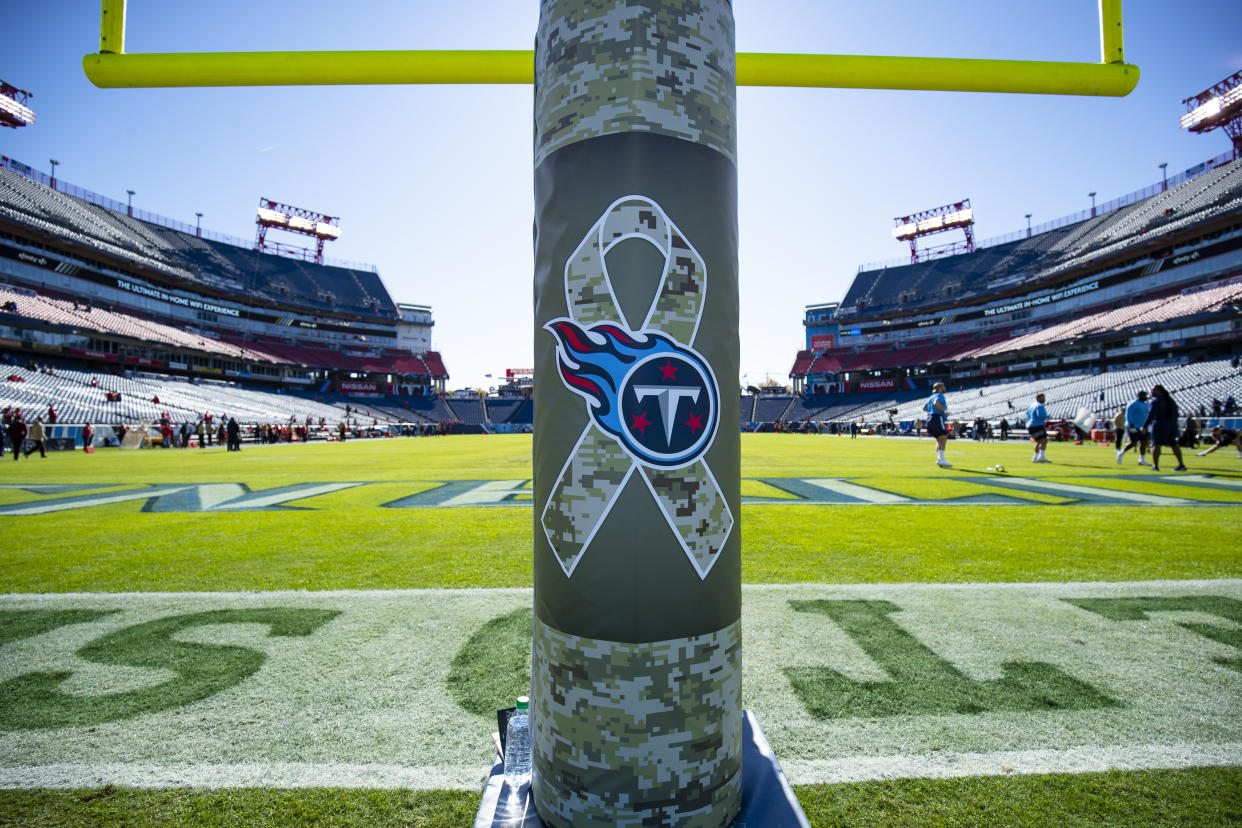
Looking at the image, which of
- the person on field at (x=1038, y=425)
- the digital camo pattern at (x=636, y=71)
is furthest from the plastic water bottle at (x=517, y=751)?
the person on field at (x=1038, y=425)

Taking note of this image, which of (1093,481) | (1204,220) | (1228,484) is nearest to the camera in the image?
(1228,484)

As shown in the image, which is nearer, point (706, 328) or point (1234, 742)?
point (706, 328)

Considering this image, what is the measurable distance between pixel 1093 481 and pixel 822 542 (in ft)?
25.4

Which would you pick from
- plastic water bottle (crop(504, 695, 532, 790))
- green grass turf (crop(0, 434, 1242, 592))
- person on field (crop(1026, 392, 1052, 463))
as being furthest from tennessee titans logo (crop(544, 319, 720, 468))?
person on field (crop(1026, 392, 1052, 463))

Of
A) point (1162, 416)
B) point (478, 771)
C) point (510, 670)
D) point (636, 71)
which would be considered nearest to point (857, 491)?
point (1162, 416)

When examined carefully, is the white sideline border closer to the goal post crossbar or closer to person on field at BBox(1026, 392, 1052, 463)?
the goal post crossbar

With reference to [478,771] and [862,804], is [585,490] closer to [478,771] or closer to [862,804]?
[478,771]

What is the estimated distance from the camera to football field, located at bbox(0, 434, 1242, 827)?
1.66m

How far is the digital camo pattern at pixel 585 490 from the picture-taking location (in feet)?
4.28

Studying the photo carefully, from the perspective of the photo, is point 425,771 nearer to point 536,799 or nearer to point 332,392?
point 536,799

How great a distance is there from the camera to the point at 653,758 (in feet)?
4.16

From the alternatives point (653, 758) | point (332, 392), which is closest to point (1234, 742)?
point (653, 758)

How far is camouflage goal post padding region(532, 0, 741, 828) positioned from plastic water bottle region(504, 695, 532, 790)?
5.7 inches

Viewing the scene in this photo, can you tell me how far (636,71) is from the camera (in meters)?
1.33
